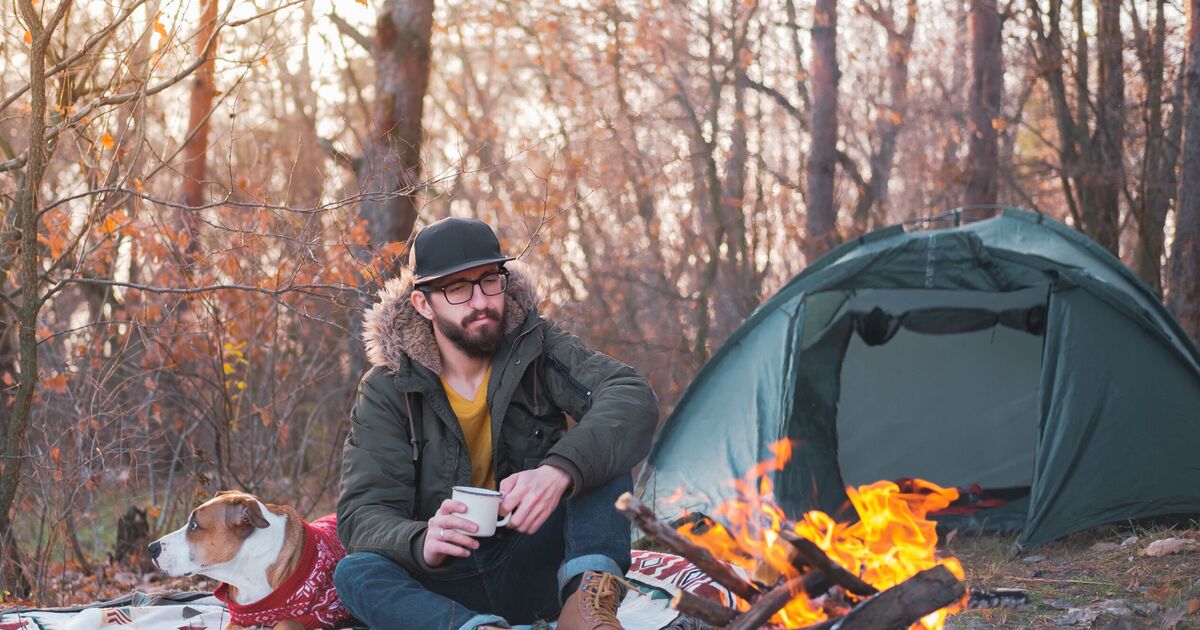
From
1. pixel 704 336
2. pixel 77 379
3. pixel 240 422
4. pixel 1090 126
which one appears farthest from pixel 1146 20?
pixel 77 379

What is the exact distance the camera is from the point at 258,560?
11.5ft

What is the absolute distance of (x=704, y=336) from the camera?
11461 mm

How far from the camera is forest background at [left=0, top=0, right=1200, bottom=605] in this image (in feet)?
15.9

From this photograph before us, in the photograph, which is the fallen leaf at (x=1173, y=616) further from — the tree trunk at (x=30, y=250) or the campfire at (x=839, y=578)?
the tree trunk at (x=30, y=250)

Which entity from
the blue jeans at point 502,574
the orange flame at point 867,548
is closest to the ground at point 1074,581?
the orange flame at point 867,548

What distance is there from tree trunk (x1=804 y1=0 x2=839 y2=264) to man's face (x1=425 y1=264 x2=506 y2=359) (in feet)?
22.1

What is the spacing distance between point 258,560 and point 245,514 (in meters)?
0.15

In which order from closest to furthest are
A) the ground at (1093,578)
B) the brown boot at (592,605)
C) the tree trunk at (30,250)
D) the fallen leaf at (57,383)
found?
the brown boot at (592,605) → the ground at (1093,578) → the tree trunk at (30,250) → the fallen leaf at (57,383)

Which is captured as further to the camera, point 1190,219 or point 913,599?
point 1190,219

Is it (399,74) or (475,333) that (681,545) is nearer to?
(475,333)

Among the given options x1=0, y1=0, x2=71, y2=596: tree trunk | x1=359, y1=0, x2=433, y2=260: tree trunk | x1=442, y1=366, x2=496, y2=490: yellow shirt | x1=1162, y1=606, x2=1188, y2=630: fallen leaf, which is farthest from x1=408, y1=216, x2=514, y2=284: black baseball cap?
x1=359, y1=0, x2=433, y2=260: tree trunk

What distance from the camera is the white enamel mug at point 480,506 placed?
296 centimetres

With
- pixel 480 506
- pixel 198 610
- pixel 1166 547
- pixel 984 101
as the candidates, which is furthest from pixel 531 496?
pixel 984 101

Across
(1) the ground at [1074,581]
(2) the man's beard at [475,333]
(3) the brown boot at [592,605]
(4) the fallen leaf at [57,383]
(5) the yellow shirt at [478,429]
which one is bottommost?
(1) the ground at [1074,581]
